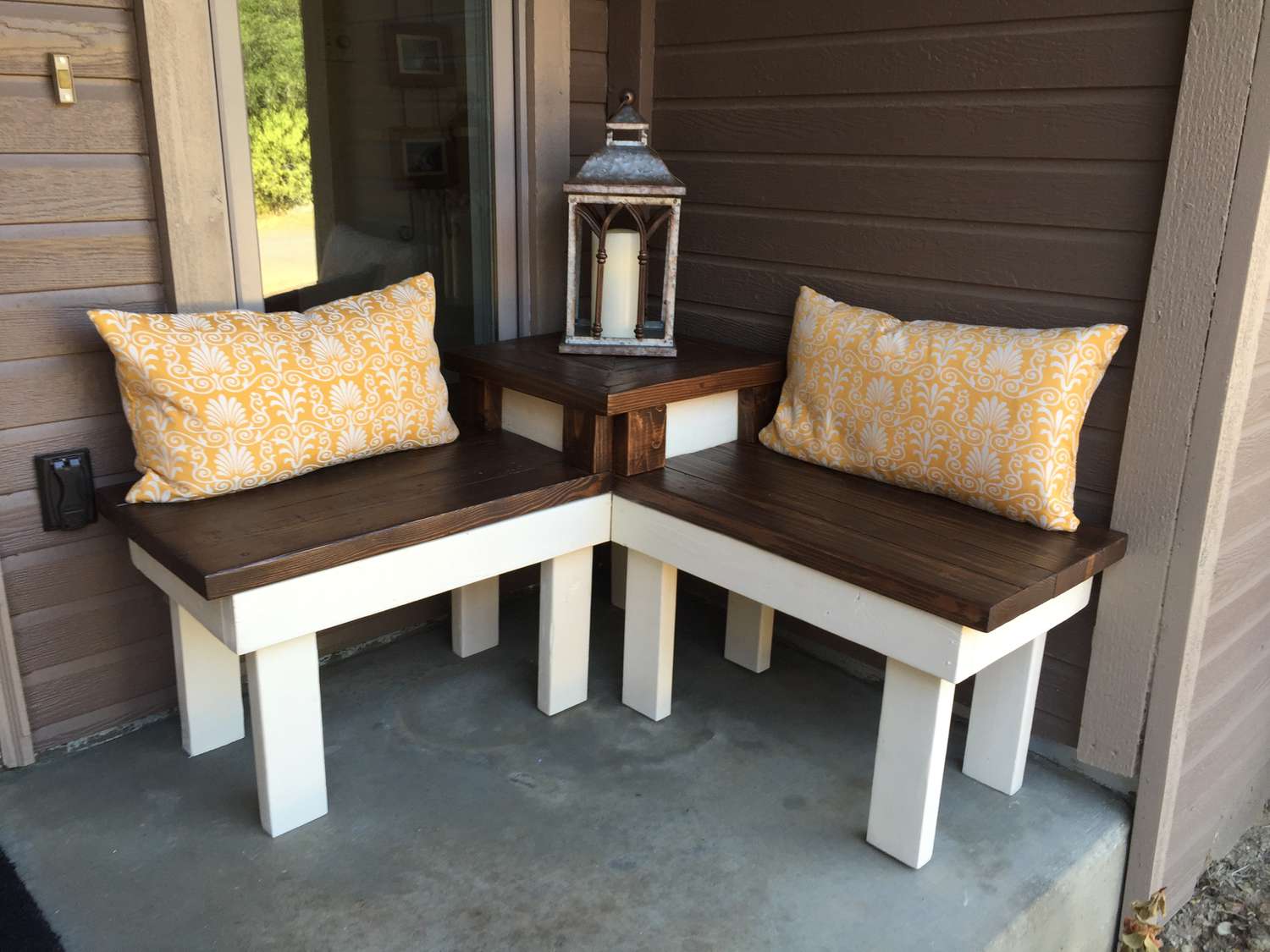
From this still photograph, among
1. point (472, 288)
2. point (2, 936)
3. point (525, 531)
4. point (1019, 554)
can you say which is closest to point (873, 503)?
point (1019, 554)

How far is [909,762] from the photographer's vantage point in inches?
68.7

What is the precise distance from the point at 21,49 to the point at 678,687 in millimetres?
1787

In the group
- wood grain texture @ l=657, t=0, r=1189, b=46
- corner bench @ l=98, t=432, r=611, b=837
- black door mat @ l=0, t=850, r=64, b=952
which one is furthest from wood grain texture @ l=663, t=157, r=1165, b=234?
black door mat @ l=0, t=850, r=64, b=952

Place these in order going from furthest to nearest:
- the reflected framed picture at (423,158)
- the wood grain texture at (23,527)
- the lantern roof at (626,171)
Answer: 1. the reflected framed picture at (423,158)
2. the lantern roof at (626,171)
3. the wood grain texture at (23,527)

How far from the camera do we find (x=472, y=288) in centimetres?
254

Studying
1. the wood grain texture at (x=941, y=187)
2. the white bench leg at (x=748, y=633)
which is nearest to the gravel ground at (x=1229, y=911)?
the white bench leg at (x=748, y=633)

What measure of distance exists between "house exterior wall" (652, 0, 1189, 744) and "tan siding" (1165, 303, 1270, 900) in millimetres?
225

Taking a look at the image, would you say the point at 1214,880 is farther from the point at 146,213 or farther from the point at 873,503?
the point at 146,213

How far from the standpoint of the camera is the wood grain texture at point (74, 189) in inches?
69.7

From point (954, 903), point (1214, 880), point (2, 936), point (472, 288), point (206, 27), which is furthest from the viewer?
point (472, 288)

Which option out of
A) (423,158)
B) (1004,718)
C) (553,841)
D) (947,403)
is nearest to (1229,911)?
(1004,718)

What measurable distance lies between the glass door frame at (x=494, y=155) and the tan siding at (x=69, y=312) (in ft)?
0.50

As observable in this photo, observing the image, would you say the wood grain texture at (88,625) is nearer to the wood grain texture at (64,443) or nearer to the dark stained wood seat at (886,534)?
the wood grain texture at (64,443)

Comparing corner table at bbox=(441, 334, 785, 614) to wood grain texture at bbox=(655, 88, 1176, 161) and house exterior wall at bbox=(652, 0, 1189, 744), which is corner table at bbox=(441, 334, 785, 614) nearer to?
house exterior wall at bbox=(652, 0, 1189, 744)
